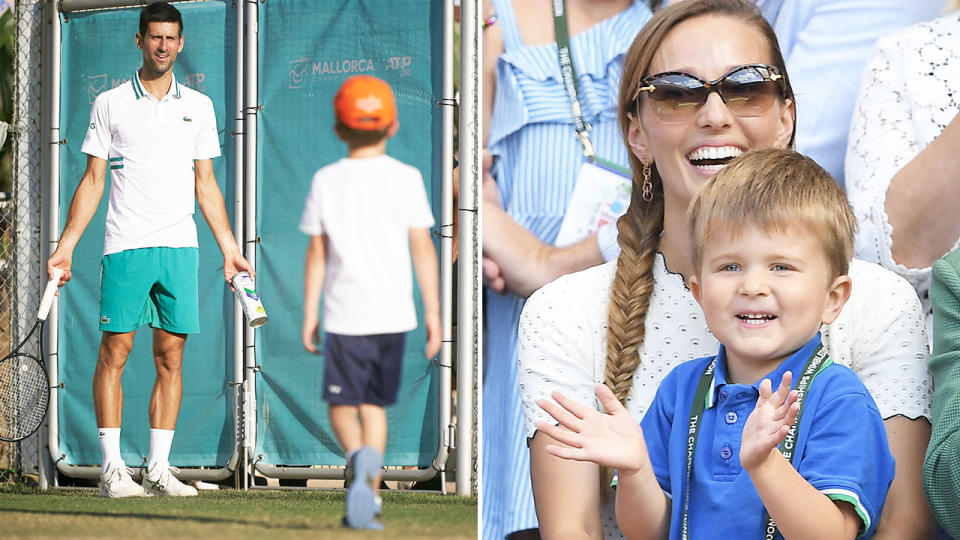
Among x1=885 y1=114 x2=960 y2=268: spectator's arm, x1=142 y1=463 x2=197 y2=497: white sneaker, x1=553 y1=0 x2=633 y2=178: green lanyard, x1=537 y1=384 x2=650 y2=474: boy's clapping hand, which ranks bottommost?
x1=142 y1=463 x2=197 y2=497: white sneaker

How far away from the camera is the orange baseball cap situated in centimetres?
380

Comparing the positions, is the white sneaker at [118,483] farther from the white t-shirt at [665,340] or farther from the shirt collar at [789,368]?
the shirt collar at [789,368]

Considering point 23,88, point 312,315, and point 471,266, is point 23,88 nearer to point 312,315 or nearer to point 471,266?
point 312,315

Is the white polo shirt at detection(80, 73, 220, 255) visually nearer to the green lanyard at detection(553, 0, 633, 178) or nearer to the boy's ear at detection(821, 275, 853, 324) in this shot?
the green lanyard at detection(553, 0, 633, 178)

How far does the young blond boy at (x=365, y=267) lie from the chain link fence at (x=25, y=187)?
1295 millimetres

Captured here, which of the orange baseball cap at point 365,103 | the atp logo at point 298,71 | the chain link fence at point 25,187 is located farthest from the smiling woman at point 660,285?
the chain link fence at point 25,187

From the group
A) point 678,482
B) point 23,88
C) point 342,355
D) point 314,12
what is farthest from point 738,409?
point 23,88

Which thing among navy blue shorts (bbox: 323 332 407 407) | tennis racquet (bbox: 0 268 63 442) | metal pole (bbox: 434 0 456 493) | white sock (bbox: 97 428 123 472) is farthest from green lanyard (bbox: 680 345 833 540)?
tennis racquet (bbox: 0 268 63 442)

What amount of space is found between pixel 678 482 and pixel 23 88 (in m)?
3.26

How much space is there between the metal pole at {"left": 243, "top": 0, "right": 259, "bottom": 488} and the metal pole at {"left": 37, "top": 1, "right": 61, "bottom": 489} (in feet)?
2.71

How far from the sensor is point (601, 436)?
86.4 inches

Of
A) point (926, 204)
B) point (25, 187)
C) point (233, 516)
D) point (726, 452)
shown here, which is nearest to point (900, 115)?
point (926, 204)

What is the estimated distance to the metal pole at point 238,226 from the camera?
3920 mm

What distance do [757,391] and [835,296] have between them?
0.27 metres
